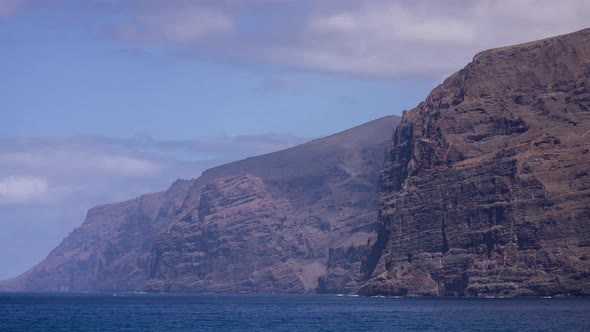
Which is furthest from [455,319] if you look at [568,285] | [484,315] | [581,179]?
[581,179]

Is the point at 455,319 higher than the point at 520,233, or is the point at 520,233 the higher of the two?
the point at 520,233

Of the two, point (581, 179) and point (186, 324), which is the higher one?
point (581, 179)

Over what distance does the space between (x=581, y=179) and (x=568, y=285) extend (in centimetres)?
2421

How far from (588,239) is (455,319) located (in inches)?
2639

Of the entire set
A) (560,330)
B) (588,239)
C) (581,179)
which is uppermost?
(581,179)

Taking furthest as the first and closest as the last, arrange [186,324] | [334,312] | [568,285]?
[568,285]
[334,312]
[186,324]

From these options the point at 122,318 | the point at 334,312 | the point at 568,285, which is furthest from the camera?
the point at 568,285

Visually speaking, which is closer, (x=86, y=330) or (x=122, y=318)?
(x=86, y=330)

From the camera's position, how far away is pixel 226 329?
126 meters

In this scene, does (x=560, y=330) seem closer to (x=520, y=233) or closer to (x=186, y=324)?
(x=186, y=324)

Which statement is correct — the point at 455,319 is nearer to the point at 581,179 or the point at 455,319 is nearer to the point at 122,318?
the point at 122,318

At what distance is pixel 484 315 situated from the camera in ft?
456

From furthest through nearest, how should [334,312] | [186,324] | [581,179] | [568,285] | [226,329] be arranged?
[581,179], [568,285], [334,312], [186,324], [226,329]

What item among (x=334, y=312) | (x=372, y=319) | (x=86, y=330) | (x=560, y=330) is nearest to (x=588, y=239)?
(x=334, y=312)
